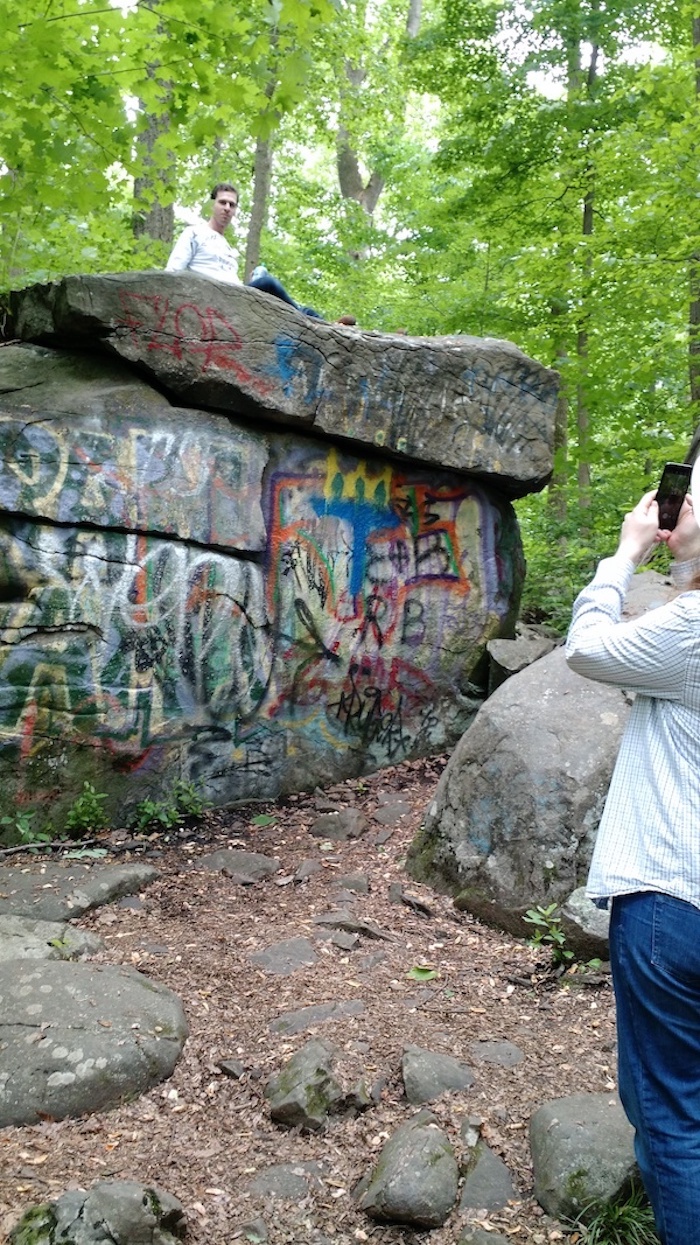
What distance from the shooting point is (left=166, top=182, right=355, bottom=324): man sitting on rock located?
20.6 feet

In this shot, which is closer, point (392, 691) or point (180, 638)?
point (180, 638)

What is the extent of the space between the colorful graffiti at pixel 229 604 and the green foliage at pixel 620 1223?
3715 mm

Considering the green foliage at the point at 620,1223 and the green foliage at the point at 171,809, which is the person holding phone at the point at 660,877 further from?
the green foliage at the point at 171,809

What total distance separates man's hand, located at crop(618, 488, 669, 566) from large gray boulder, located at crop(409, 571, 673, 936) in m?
2.31

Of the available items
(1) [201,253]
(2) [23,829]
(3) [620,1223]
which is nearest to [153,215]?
(1) [201,253]

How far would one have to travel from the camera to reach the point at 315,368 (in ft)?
19.8

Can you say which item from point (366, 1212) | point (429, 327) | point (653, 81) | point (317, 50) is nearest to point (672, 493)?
point (366, 1212)

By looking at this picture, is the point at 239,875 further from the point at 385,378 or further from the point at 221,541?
the point at 385,378

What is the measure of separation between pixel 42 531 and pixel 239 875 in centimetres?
218

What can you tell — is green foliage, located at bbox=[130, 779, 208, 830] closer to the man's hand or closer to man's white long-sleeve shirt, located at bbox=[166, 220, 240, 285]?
man's white long-sleeve shirt, located at bbox=[166, 220, 240, 285]

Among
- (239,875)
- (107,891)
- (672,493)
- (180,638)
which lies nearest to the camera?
(672,493)

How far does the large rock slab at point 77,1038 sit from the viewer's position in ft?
9.41

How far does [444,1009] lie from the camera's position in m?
3.60

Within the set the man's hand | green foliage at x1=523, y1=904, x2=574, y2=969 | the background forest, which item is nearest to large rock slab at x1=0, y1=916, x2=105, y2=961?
green foliage at x1=523, y1=904, x2=574, y2=969
